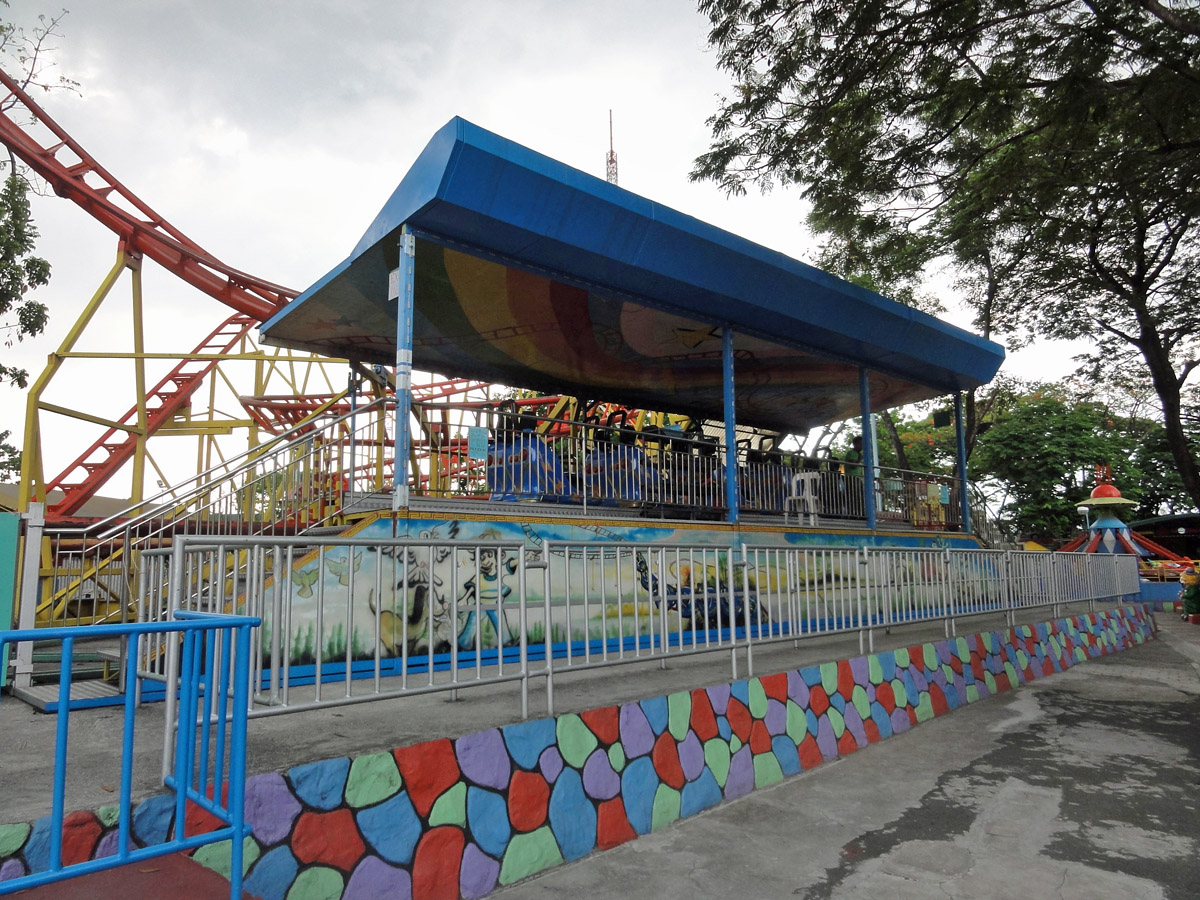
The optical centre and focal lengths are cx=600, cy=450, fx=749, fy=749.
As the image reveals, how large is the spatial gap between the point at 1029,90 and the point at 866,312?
126 inches

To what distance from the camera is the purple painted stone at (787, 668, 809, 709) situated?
5.50 metres

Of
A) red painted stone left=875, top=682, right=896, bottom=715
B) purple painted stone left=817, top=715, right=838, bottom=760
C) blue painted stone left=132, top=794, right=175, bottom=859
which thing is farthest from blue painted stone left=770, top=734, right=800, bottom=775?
blue painted stone left=132, top=794, right=175, bottom=859

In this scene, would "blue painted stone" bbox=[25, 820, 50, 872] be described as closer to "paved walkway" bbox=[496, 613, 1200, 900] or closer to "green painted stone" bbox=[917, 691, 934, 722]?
"paved walkway" bbox=[496, 613, 1200, 900]

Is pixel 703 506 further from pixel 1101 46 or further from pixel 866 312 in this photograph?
pixel 1101 46

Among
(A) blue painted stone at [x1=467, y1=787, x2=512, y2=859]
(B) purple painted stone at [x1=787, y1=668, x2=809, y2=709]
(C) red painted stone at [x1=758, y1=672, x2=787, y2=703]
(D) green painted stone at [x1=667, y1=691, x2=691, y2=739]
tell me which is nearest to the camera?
(A) blue painted stone at [x1=467, y1=787, x2=512, y2=859]

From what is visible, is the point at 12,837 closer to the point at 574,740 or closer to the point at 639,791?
the point at 574,740

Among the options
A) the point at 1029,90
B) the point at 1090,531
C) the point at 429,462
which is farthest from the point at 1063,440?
the point at 429,462

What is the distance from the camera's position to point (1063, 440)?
31.5 m

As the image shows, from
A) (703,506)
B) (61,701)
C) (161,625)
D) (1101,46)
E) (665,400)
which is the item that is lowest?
(61,701)

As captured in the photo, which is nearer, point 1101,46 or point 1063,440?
point 1101,46

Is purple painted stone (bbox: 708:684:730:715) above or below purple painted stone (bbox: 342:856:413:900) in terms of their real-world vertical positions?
above

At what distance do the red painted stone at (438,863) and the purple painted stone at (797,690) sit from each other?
2.91 metres

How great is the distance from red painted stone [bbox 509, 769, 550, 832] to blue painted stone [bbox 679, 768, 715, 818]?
1.05 meters

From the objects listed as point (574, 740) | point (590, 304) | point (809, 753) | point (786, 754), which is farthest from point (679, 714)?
point (590, 304)
